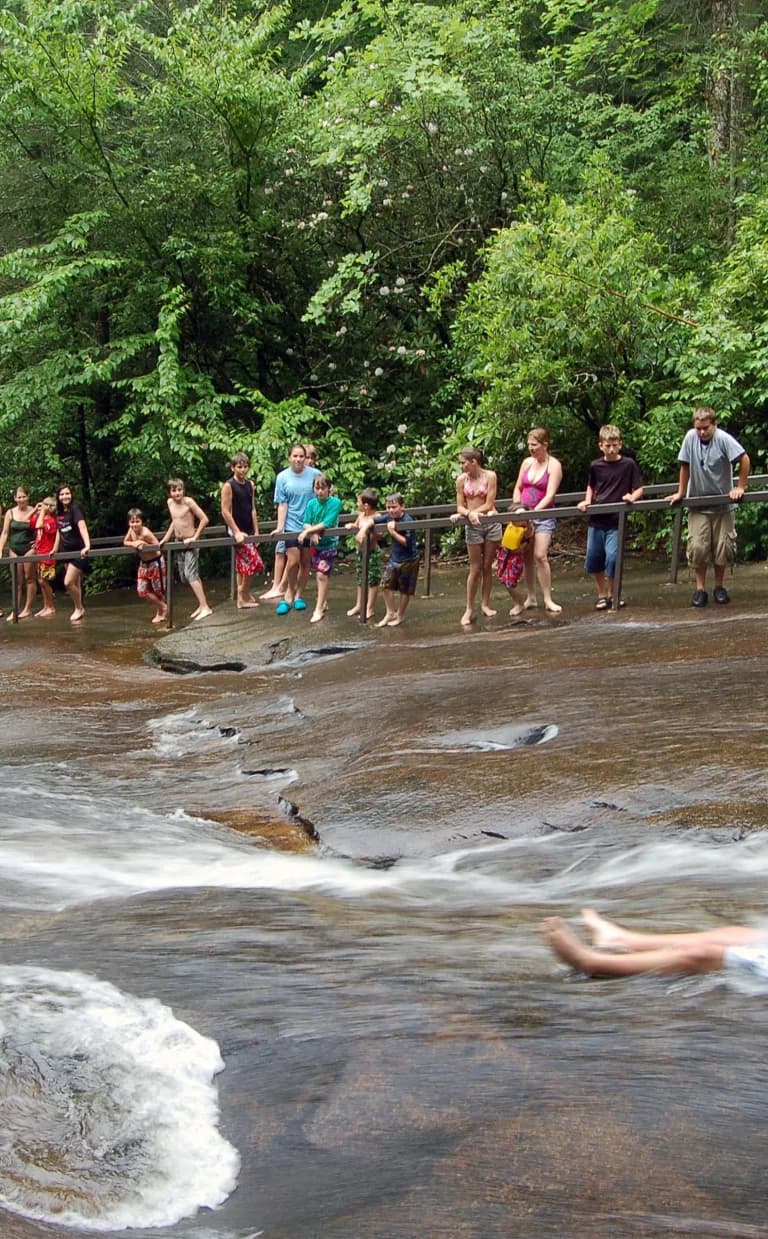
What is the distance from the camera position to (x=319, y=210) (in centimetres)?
1952

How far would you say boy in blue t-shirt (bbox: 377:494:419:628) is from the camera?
39.5ft

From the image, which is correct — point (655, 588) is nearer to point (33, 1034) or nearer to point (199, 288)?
point (33, 1034)

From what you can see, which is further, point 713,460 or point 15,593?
point 15,593

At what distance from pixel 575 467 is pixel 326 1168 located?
1298 cm

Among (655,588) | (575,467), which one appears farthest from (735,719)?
(575,467)

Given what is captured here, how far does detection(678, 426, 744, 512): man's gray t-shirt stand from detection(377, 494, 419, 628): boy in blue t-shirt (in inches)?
99.8

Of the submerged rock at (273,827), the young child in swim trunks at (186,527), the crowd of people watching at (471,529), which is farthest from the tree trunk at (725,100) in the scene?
the submerged rock at (273,827)

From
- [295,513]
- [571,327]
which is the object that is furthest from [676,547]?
[295,513]

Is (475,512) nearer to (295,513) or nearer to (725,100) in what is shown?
(295,513)

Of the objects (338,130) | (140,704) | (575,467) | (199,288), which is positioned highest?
(338,130)

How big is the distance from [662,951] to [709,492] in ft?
23.5

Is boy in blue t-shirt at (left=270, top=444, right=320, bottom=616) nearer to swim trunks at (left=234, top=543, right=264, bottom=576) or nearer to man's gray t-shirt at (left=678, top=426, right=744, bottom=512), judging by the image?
swim trunks at (left=234, top=543, right=264, bottom=576)

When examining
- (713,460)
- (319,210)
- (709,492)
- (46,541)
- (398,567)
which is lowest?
(46,541)

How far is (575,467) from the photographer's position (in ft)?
52.1
